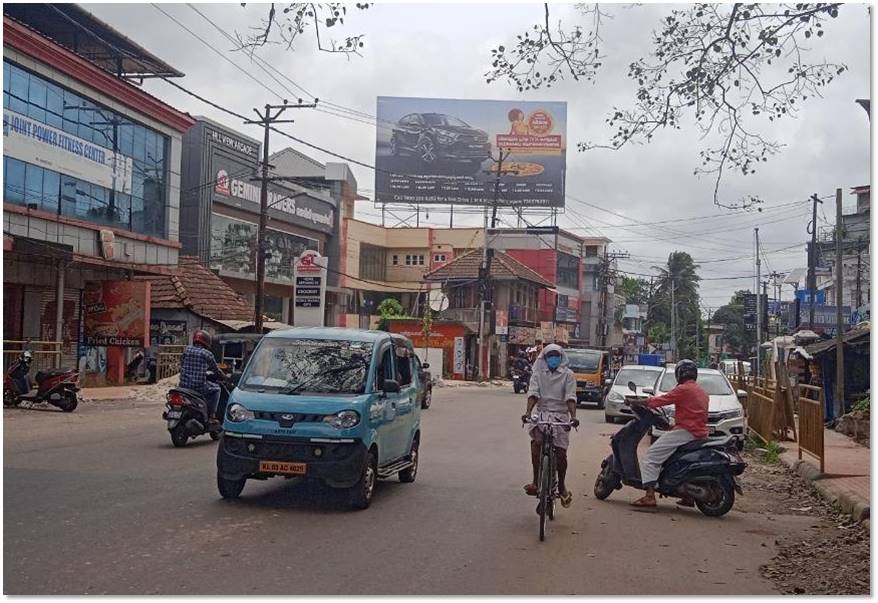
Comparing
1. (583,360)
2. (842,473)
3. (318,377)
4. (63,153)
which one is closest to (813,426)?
(842,473)

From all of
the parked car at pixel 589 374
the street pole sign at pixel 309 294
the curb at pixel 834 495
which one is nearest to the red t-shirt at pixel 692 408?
the curb at pixel 834 495

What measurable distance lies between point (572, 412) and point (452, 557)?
2.57m

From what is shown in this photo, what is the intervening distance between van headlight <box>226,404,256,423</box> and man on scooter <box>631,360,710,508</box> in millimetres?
4135

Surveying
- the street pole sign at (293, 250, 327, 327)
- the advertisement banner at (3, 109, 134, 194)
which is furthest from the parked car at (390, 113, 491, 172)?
the advertisement banner at (3, 109, 134, 194)

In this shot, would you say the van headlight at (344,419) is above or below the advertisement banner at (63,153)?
below

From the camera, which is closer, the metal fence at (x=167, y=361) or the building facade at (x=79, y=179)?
the building facade at (x=79, y=179)

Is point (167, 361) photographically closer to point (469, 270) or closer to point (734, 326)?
point (469, 270)

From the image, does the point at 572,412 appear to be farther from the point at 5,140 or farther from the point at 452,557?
the point at 5,140

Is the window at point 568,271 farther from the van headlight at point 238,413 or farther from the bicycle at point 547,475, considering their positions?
the van headlight at point 238,413

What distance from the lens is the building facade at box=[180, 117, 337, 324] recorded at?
141ft

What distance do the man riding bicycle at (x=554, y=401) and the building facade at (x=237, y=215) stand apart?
1179 inches

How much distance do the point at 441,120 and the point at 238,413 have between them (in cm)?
4882

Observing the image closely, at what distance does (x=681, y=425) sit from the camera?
1011 cm

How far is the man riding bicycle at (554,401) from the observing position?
30.2ft
